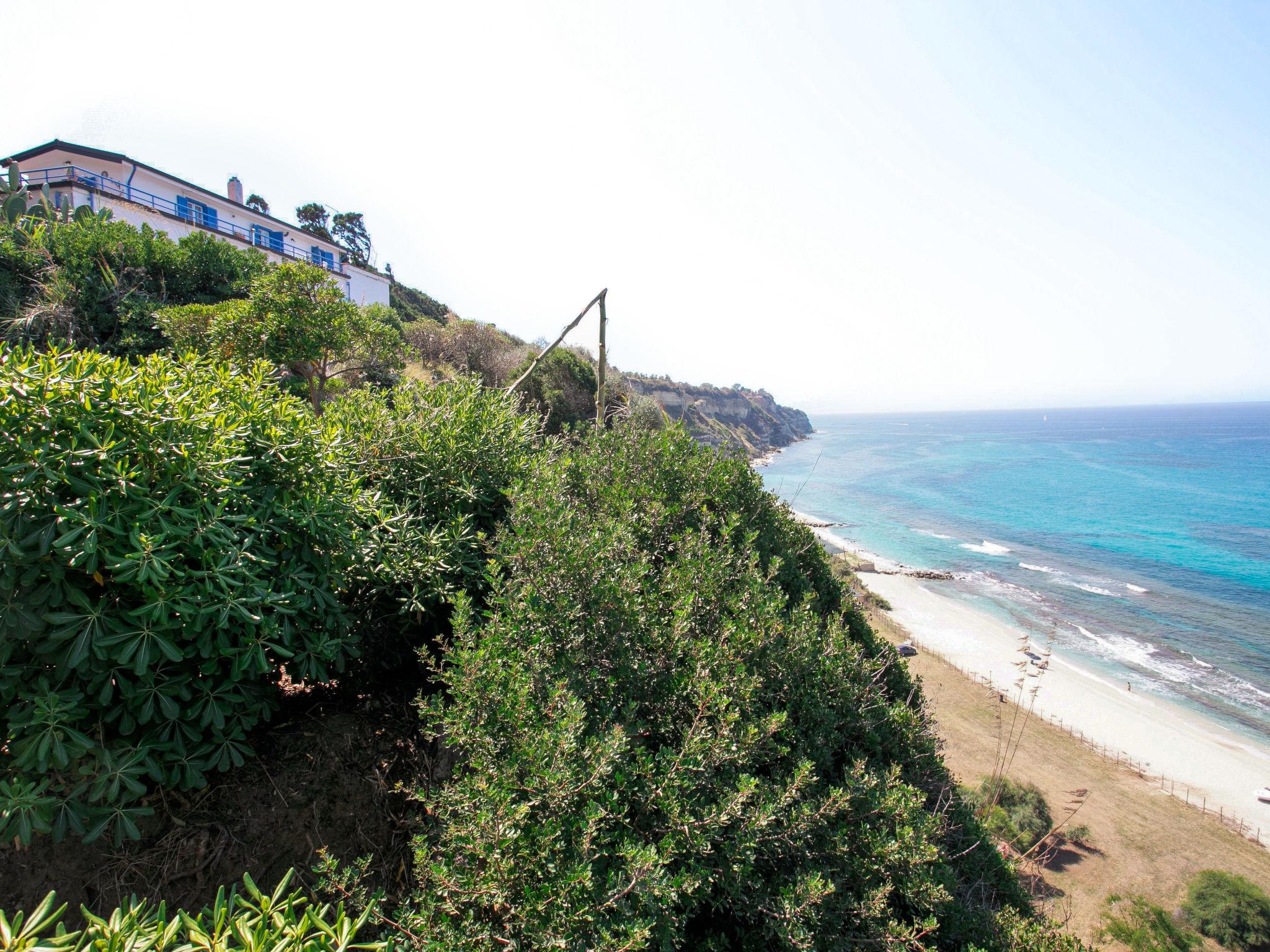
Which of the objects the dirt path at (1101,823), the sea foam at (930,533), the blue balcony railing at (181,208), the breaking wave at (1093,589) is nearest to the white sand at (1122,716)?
the dirt path at (1101,823)

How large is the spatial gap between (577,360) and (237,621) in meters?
19.5

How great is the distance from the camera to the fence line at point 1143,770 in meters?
16.9

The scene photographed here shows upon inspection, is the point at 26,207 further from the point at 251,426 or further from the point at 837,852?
the point at 837,852

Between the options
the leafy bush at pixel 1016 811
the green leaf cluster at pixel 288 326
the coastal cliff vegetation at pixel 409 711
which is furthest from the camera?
the leafy bush at pixel 1016 811

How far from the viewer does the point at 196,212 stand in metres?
25.6

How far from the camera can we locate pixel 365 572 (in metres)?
4.46

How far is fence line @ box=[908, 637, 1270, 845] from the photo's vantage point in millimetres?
16859

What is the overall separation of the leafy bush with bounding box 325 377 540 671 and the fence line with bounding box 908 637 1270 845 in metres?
25.2

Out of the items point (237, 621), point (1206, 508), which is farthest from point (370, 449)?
Result: point (1206, 508)

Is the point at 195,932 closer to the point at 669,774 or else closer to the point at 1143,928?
the point at 669,774

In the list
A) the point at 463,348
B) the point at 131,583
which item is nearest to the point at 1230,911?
the point at 131,583

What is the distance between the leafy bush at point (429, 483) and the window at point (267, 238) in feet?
96.1

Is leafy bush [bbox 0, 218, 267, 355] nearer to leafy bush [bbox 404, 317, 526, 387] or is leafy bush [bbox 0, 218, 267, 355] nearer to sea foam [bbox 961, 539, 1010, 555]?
leafy bush [bbox 404, 317, 526, 387]

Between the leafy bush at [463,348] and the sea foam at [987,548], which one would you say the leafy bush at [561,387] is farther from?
the sea foam at [987,548]
